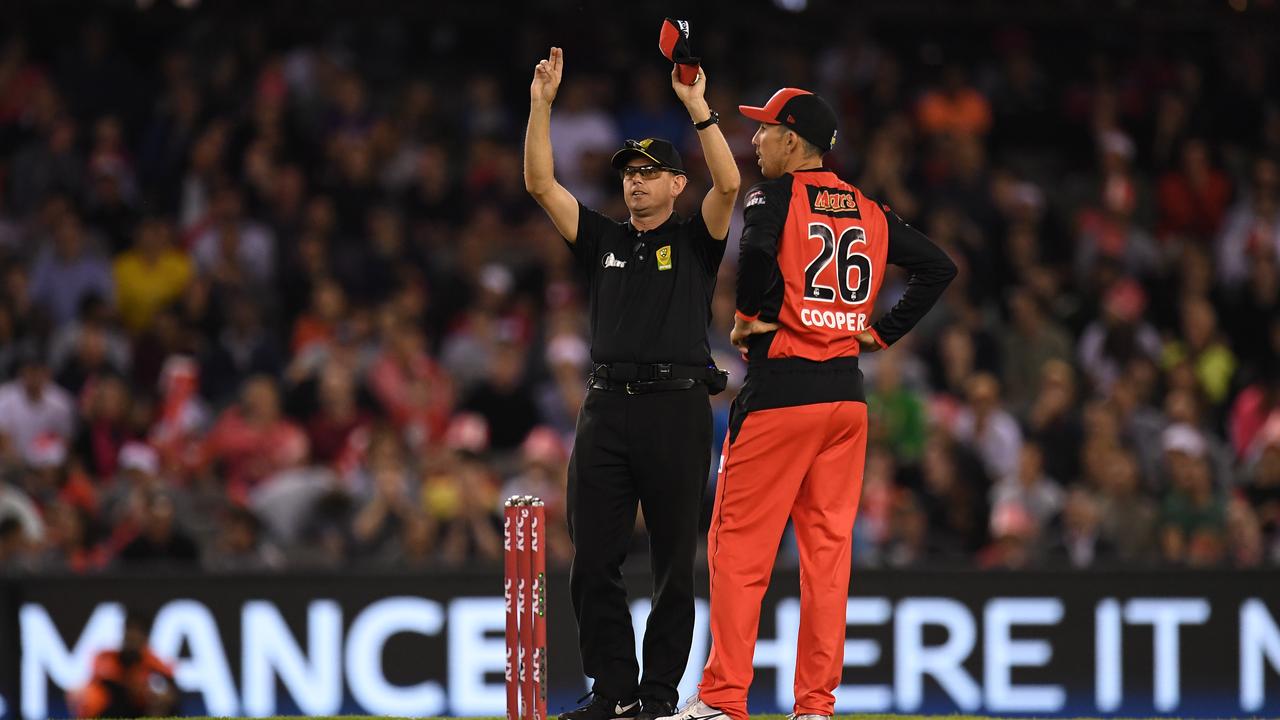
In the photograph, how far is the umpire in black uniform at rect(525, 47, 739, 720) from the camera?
6.77 m

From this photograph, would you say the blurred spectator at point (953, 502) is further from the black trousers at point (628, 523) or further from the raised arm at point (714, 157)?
the raised arm at point (714, 157)

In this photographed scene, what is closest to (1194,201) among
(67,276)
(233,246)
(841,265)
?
(233,246)

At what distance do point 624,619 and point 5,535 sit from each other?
6.08m

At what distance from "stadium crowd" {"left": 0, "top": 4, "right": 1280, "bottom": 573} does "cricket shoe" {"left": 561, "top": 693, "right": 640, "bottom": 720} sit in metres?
4.52

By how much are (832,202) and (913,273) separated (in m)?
0.54

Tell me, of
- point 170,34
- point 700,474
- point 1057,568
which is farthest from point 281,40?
→ point 700,474

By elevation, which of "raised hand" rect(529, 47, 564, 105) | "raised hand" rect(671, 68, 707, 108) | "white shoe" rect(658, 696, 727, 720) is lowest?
"white shoe" rect(658, 696, 727, 720)

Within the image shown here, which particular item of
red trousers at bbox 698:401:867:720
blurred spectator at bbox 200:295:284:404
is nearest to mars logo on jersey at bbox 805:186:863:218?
red trousers at bbox 698:401:867:720

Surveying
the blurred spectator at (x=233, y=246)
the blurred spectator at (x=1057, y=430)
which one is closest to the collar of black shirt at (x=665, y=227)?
the blurred spectator at (x=1057, y=430)

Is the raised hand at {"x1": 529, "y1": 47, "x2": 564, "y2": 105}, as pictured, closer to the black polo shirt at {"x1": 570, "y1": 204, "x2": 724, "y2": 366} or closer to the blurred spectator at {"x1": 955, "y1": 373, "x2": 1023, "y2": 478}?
the black polo shirt at {"x1": 570, "y1": 204, "x2": 724, "y2": 366}

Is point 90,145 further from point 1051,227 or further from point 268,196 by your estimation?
point 1051,227

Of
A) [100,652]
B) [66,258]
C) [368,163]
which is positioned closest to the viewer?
[100,652]

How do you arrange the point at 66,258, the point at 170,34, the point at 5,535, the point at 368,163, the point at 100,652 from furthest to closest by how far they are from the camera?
the point at 170,34, the point at 368,163, the point at 66,258, the point at 5,535, the point at 100,652

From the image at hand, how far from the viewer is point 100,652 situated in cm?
1050
